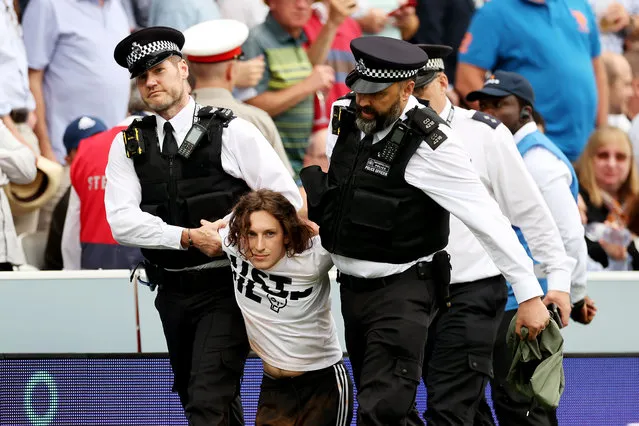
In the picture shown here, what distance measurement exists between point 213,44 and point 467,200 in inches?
99.8

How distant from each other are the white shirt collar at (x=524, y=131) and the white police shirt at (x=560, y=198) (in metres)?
0.14

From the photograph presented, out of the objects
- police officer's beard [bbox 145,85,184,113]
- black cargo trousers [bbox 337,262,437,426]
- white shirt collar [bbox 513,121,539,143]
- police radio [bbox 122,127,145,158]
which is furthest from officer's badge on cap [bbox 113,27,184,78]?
white shirt collar [bbox 513,121,539,143]

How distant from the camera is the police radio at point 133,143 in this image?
17.8ft

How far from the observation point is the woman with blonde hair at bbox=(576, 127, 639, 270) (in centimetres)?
820

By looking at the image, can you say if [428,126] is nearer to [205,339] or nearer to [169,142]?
[169,142]

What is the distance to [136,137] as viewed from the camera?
5453 millimetres

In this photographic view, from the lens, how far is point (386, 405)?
4.82 meters

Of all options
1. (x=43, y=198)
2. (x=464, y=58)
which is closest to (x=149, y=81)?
(x=43, y=198)

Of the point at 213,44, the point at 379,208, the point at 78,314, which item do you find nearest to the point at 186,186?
the point at 379,208

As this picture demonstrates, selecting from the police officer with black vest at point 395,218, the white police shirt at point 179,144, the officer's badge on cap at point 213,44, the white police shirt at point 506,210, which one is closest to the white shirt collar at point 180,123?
the white police shirt at point 179,144

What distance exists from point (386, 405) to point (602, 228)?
3.75 metres

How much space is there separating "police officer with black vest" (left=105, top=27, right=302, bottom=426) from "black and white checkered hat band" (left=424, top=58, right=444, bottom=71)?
850 mm

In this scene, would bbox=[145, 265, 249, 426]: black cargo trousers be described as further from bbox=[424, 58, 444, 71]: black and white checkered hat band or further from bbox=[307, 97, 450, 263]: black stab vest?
bbox=[424, 58, 444, 71]: black and white checkered hat band

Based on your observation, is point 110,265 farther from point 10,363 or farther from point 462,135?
point 462,135
